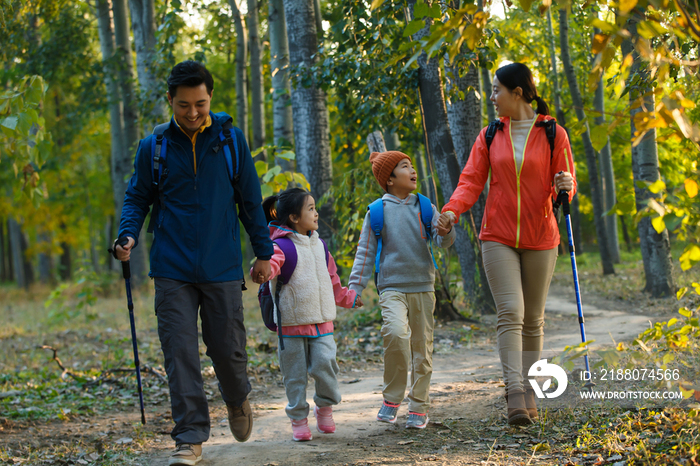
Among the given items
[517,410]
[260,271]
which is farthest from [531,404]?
[260,271]

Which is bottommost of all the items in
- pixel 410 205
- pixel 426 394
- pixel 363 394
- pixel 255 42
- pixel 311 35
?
pixel 363 394

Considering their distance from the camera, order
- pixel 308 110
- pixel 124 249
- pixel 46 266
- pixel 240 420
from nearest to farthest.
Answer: pixel 124 249 < pixel 240 420 < pixel 308 110 < pixel 46 266

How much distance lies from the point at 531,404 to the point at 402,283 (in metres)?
1.23

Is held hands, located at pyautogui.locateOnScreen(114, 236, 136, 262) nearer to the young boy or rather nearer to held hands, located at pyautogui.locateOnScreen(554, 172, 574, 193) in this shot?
the young boy

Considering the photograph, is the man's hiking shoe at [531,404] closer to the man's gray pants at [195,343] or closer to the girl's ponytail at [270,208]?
the man's gray pants at [195,343]

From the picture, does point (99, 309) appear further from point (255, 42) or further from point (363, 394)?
point (363, 394)

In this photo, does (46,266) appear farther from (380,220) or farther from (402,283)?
(402,283)

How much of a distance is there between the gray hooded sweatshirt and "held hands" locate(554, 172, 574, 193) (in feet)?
2.70

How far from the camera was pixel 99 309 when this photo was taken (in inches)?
572

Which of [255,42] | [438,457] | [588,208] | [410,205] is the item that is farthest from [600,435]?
[588,208]

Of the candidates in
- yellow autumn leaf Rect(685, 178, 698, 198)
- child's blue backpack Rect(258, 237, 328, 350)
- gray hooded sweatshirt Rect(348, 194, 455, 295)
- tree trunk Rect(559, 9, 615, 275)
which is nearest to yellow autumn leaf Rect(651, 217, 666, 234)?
yellow autumn leaf Rect(685, 178, 698, 198)

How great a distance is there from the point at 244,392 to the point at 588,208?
106 feet

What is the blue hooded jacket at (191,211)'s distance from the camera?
142 inches

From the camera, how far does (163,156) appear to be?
12.1 ft
